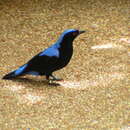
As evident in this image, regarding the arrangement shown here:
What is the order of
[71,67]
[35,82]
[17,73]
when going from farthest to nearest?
1. [71,67]
2. [35,82]
3. [17,73]

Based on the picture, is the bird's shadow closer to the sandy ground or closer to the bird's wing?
the sandy ground

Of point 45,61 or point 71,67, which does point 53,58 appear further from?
point 71,67

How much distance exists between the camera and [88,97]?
4.70 meters

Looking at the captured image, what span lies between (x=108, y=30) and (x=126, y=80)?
5.25 ft

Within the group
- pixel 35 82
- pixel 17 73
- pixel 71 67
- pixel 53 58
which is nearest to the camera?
pixel 53 58

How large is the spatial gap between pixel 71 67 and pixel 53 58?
653 mm

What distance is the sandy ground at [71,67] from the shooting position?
14.2 feet

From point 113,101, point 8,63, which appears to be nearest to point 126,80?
point 113,101

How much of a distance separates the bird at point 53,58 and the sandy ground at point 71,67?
0.46ft

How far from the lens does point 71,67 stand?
5.41 meters

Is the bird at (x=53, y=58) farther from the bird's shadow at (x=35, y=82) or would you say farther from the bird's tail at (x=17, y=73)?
the bird's shadow at (x=35, y=82)

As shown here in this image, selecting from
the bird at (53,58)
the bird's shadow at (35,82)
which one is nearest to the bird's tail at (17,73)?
the bird at (53,58)

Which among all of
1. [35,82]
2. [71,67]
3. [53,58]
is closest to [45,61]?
[53,58]

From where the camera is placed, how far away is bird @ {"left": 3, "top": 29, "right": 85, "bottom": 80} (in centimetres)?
478
